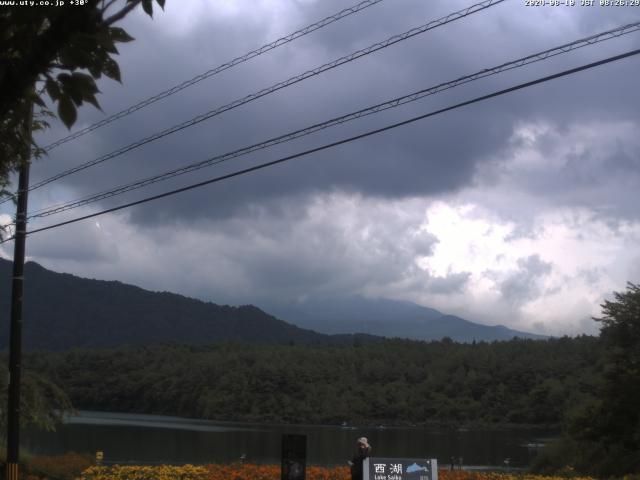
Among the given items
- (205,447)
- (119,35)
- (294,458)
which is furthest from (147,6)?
(205,447)

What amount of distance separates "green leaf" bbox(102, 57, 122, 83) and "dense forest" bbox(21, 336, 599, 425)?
263 feet

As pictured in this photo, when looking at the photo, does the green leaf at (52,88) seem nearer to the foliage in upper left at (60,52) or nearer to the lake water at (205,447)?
the foliage in upper left at (60,52)

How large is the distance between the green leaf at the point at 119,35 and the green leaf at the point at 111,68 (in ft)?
0.35

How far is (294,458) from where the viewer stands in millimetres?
14859

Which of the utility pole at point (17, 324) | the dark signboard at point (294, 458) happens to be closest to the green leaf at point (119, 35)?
the dark signboard at point (294, 458)

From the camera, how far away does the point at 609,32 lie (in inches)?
438

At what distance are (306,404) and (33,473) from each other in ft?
223

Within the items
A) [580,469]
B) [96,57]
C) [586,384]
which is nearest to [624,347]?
[580,469]

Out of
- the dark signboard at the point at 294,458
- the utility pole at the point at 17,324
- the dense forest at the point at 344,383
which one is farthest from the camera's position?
the dense forest at the point at 344,383

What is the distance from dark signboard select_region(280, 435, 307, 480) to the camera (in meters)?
14.8

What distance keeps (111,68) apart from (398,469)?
12.0 metres

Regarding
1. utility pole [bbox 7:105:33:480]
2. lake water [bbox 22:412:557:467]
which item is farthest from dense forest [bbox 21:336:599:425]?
utility pole [bbox 7:105:33:480]

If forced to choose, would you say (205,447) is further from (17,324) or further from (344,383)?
(344,383)

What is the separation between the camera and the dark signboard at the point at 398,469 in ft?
48.1
